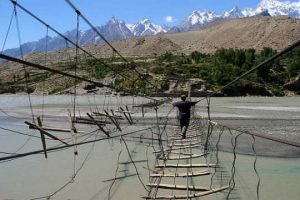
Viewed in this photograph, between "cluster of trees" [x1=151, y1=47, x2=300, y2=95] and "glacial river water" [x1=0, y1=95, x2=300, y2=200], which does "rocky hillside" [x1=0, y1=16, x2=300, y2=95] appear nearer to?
"cluster of trees" [x1=151, y1=47, x2=300, y2=95]

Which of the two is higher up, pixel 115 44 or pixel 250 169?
pixel 115 44

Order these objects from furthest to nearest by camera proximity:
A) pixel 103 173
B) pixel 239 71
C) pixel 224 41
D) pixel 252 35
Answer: pixel 224 41 < pixel 252 35 < pixel 239 71 < pixel 103 173

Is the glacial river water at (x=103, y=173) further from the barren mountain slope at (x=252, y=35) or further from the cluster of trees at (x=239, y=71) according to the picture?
the barren mountain slope at (x=252, y=35)

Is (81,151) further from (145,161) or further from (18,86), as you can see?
(18,86)

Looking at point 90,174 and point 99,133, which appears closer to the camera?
point 90,174

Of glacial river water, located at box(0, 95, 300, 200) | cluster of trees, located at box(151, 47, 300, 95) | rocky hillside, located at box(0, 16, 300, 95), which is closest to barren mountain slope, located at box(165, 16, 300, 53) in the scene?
rocky hillside, located at box(0, 16, 300, 95)

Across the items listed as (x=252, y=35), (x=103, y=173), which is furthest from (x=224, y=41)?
(x=103, y=173)

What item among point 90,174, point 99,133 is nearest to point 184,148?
point 90,174

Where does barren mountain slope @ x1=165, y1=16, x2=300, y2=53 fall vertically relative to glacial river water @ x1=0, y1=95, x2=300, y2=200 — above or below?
above

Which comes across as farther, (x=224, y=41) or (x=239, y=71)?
(x=224, y=41)

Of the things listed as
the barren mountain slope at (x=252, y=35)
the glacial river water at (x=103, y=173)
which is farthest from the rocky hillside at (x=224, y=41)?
the glacial river water at (x=103, y=173)

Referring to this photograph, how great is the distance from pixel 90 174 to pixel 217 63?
5257cm

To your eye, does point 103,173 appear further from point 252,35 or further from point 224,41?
point 224,41

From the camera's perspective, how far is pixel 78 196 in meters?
8.55
